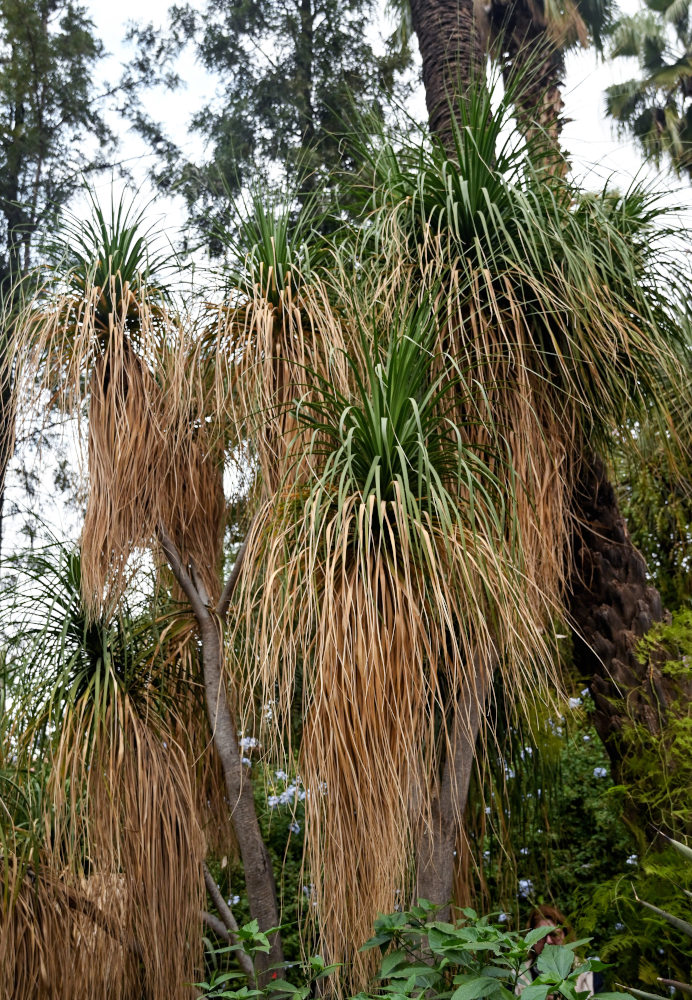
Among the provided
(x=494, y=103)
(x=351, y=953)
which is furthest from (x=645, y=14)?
(x=351, y=953)

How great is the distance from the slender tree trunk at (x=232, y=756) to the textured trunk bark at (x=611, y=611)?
114 cm

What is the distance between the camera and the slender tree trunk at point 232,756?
8.66 feet

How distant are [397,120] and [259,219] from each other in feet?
2.05

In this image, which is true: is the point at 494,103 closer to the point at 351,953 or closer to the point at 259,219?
the point at 259,219

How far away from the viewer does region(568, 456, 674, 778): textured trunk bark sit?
116 inches

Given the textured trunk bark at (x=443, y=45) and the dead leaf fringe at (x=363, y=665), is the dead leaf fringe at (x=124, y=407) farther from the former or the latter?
the textured trunk bark at (x=443, y=45)

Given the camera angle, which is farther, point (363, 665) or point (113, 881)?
point (113, 881)

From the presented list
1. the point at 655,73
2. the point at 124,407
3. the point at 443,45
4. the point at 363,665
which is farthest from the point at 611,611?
the point at 655,73

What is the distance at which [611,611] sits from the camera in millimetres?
3078

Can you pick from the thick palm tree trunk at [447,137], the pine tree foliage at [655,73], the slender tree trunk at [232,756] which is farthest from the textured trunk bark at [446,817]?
the pine tree foliage at [655,73]

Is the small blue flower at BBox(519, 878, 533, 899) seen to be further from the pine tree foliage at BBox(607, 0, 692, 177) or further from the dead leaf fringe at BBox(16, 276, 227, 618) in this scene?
the pine tree foliage at BBox(607, 0, 692, 177)

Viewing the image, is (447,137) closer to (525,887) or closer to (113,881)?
(113,881)

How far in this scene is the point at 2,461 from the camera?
10.00 feet

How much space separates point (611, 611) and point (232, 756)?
1308 mm
